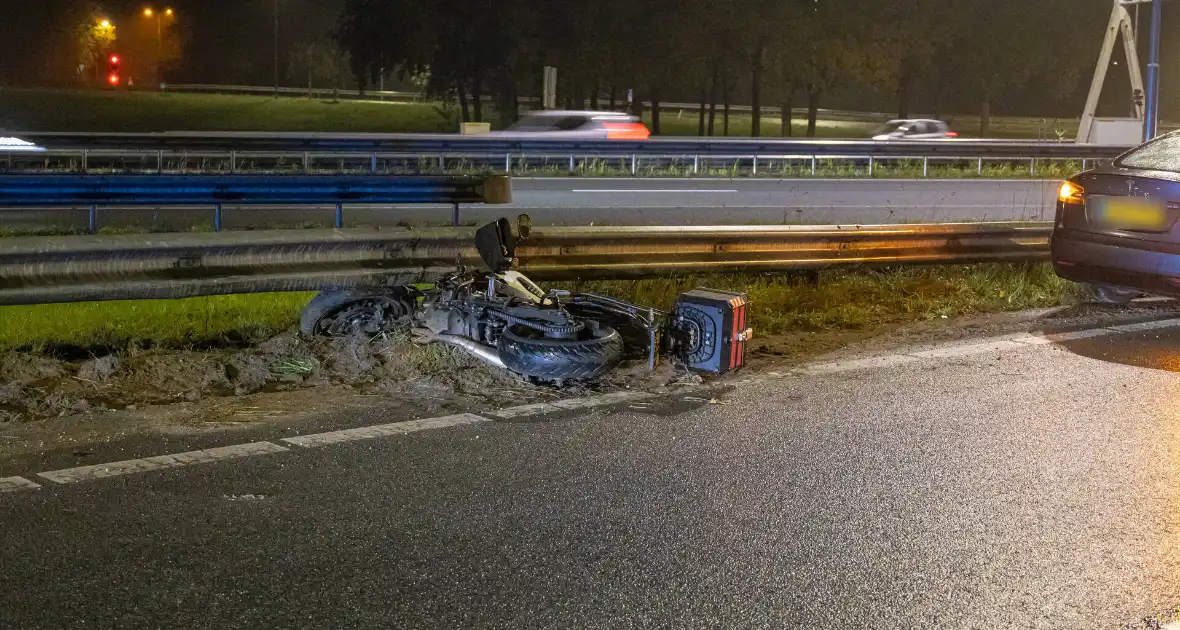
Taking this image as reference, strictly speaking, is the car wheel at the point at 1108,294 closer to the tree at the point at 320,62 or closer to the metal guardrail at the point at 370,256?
the metal guardrail at the point at 370,256

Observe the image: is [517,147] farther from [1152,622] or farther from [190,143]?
[1152,622]

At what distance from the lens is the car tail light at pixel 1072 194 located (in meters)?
9.05

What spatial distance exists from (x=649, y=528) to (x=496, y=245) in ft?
10.2

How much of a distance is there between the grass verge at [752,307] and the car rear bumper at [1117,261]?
846 millimetres

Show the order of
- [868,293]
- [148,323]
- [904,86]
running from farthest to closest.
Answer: [904,86]
[868,293]
[148,323]

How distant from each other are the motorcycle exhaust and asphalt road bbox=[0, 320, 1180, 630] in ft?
2.89

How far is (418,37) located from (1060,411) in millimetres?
48398

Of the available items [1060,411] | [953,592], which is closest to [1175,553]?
[953,592]

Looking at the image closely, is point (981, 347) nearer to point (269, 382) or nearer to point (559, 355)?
point (559, 355)

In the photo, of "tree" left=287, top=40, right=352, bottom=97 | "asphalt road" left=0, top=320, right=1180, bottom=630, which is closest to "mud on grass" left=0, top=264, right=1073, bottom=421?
"asphalt road" left=0, top=320, right=1180, bottom=630

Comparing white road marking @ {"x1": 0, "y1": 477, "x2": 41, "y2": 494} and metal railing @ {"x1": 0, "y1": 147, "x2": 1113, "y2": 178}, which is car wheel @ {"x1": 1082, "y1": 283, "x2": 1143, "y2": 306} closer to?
white road marking @ {"x1": 0, "y1": 477, "x2": 41, "y2": 494}


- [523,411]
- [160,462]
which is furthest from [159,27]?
[160,462]

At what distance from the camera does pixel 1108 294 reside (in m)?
9.98

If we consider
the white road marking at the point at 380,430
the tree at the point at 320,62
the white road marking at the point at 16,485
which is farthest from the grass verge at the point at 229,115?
the white road marking at the point at 16,485
